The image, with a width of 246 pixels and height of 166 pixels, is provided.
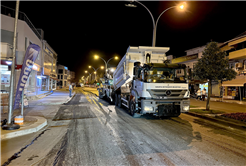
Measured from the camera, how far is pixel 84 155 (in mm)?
4066

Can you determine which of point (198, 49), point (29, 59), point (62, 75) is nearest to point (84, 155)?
point (29, 59)

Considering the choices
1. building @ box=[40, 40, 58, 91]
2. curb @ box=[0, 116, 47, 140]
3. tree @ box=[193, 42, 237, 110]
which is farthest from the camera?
building @ box=[40, 40, 58, 91]

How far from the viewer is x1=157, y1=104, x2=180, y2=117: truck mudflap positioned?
25.2ft

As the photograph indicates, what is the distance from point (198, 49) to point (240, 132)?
33.3m

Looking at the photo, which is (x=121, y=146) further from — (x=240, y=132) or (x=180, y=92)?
(x=240, y=132)

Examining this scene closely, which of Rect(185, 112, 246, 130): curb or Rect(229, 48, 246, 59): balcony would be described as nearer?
Rect(185, 112, 246, 130): curb

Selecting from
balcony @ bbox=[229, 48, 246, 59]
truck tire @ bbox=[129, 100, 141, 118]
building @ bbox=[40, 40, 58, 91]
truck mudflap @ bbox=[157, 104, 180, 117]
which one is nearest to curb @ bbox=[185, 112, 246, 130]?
truck mudflap @ bbox=[157, 104, 180, 117]

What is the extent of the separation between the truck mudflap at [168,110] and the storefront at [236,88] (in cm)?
1721

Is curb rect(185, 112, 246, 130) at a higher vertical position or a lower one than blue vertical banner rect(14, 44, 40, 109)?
lower

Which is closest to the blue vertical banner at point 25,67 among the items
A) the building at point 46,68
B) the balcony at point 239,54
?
the building at point 46,68

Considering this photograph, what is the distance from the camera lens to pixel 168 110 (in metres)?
7.73

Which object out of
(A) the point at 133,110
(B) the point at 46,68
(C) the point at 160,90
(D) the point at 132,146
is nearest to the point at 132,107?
(A) the point at 133,110

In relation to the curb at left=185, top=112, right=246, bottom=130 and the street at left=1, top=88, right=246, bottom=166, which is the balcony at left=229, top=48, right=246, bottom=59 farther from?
the street at left=1, top=88, right=246, bottom=166

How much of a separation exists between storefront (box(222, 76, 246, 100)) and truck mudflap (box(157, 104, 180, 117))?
1721 cm
